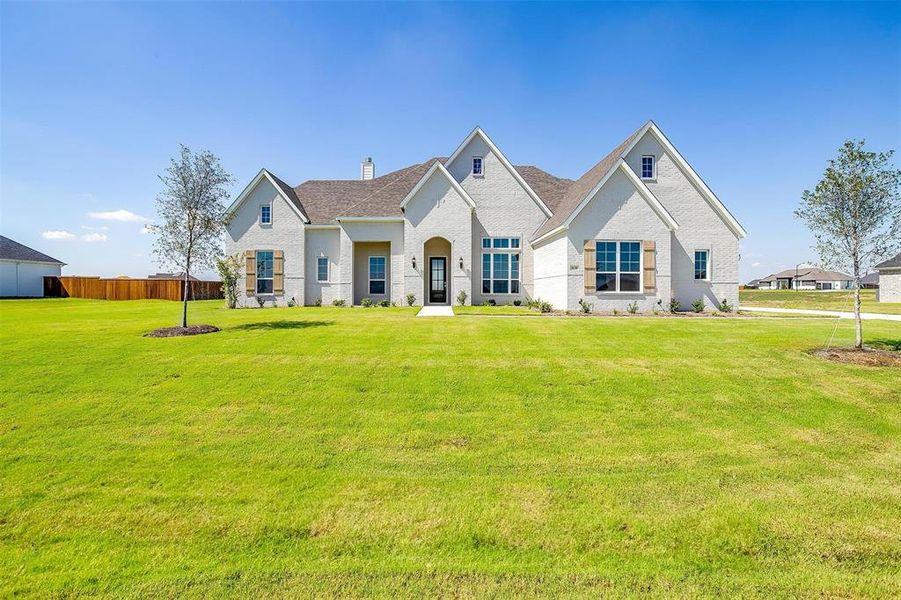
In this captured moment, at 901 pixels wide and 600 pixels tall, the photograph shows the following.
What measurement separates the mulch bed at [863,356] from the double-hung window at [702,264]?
1147cm

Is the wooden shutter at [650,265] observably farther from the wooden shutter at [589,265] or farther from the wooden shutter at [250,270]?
the wooden shutter at [250,270]

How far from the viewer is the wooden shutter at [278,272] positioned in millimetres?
23250

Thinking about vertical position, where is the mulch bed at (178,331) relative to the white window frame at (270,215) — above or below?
below

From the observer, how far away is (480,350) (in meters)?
9.88

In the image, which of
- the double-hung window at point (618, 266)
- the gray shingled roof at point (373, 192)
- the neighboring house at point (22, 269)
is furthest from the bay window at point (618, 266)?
the neighboring house at point (22, 269)

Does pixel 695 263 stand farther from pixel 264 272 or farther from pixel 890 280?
pixel 890 280

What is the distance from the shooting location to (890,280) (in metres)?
36.3

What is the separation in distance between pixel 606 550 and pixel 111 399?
24.6 feet

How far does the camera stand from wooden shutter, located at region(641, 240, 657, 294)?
18.4 meters

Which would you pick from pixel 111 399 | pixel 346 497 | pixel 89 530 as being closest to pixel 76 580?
pixel 89 530

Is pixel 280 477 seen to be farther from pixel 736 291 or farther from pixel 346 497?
pixel 736 291

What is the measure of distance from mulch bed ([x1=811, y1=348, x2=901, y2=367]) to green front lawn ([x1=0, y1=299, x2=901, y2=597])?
464mm

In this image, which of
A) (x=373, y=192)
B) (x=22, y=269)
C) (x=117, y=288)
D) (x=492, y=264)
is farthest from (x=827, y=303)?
(x=22, y=269)

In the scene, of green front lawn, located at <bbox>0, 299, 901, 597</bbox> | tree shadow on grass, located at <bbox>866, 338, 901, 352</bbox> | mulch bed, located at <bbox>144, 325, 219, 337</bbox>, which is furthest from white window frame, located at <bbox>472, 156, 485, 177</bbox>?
tree shadow on grass, located at <bbox>866, 338, 901, 352</bbox>
